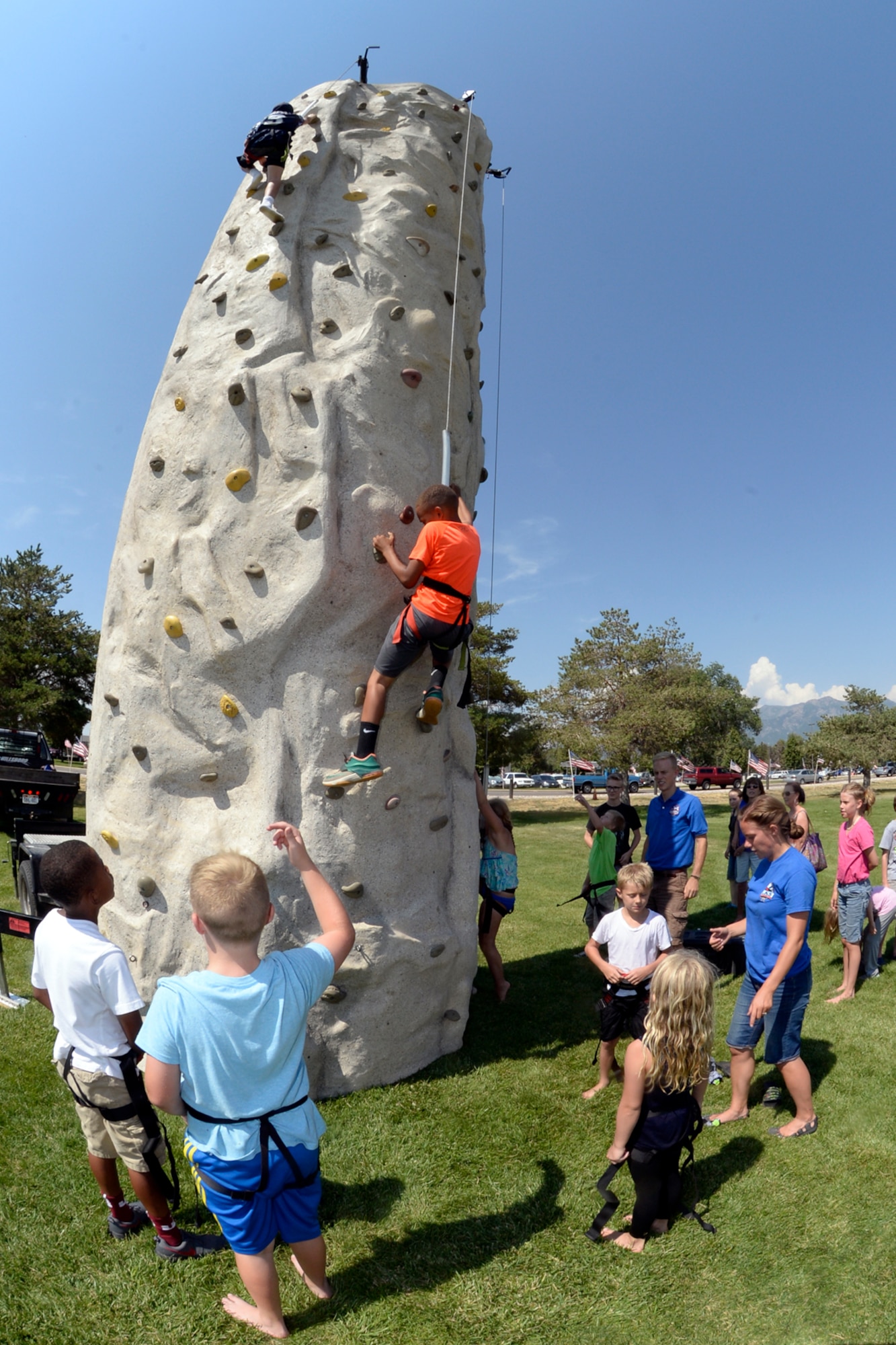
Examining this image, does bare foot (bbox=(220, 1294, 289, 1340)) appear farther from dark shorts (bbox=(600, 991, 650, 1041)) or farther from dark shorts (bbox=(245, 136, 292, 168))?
dark shorts (bbox=(245, 136, 292, 168))

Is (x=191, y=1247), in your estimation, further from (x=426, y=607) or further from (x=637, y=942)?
(x=426, y=607)

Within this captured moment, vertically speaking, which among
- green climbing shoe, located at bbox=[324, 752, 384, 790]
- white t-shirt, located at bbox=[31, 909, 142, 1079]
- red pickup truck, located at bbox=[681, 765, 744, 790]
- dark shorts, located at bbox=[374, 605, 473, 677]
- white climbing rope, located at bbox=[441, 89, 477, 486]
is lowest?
red pickup truck, located at bbox=[681, 765, 744, 790]

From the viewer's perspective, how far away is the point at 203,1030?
2.51 m

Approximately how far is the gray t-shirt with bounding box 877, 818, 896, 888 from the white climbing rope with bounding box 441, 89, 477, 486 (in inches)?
221

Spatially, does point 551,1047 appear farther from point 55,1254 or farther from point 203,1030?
point 203,1030

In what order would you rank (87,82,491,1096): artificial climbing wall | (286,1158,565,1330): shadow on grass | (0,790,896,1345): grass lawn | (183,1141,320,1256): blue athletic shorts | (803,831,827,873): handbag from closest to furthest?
(183,1141,320,1256): blue athletic shorts → (0,790,896,1345): grass lawn → (286,1158,565,1330): shadow on grass → (87,82,491,1096): artificial climbing wall → (803,831,827,873): handbag

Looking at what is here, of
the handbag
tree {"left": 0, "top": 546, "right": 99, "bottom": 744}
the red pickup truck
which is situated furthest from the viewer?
the red pickup truck

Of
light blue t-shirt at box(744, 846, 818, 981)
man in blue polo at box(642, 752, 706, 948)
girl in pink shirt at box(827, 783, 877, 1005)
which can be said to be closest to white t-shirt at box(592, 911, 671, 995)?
light blue t-shirt at box(744, 846, 818, 981)

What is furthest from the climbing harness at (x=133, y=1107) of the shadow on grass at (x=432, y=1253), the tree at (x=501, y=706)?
the tree at (x=501, y=706)

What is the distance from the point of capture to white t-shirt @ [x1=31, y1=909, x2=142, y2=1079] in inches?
120

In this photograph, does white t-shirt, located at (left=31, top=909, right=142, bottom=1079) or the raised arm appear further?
white t-shirt, located at (left=31, top=909, right=142, bottom=1079)

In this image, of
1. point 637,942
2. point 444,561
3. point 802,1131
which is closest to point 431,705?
point 444,561

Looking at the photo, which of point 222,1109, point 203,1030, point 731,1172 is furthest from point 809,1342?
point 203,1030

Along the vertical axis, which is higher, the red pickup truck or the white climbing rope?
the white climbing rope
